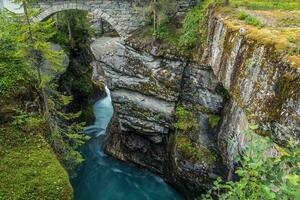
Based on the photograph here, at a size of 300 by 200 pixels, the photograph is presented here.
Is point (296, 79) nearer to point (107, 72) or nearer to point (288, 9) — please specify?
point (288, 9)

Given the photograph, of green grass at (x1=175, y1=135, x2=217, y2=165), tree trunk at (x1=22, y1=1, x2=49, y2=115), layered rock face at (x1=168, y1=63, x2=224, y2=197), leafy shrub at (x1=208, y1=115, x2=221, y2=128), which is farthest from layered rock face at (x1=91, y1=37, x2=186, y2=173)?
tree trunk at (x1=22, y1=1, x2=49, y2=115)

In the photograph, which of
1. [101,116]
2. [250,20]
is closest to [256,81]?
[250,20]

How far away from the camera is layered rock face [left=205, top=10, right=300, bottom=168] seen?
7.45 m

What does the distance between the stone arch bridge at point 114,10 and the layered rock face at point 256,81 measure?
20.9 ft

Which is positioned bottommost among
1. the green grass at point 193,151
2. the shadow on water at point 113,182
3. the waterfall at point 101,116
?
the shadow on water at point 113,182

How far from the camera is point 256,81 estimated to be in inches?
360

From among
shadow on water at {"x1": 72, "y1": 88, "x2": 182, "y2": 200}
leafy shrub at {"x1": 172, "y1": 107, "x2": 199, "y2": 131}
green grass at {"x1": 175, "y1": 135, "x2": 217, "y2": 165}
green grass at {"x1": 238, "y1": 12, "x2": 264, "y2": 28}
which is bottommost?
shadow on water at {"x1": 72, "y1": 88, "x2": 182, "y2": 200}

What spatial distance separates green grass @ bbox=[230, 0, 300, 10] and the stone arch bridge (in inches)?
222

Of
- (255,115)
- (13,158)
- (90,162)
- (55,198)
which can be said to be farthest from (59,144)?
(255,115)

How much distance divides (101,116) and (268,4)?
1733cm

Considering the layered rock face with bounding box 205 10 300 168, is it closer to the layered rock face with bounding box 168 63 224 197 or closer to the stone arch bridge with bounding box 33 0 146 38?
the layered rock face with bounding box 168 63 224 197

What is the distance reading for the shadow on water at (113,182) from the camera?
19.0 meters

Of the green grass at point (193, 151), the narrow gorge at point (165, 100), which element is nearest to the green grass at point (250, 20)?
the narrow gorge at point (165, 100)

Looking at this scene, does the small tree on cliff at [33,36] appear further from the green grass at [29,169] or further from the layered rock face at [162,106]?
the layered rock face at [162,106]
